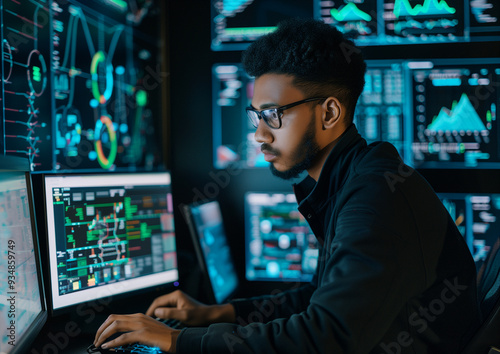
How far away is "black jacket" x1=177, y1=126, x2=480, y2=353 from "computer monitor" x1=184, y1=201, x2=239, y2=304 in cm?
59

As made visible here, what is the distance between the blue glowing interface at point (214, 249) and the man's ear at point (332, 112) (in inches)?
26.1

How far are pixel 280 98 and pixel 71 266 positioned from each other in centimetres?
81

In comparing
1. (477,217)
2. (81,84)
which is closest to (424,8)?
(477,217)

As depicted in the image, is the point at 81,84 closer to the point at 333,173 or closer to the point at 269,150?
the point at 269,150

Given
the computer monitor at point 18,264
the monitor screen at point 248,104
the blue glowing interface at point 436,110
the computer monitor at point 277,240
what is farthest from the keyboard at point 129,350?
the blue glowing interface at point 436,110

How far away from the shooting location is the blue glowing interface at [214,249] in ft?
5.57

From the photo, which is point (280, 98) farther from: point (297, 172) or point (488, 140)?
point (488, 140)

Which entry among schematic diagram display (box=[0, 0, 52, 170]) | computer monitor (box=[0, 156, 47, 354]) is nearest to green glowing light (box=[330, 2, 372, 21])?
schematic diagram display (box=[0, 0, 52, 170])

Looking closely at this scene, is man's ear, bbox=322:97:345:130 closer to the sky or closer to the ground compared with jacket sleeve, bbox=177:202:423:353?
closer to the sky

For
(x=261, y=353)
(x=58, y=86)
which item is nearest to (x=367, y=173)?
(x=261, y=353)

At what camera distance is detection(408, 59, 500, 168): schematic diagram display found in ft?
6.67

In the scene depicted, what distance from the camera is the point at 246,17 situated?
2.18 m

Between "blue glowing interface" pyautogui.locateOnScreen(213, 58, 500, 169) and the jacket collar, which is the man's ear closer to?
the jacket collar

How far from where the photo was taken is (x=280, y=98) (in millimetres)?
1289
